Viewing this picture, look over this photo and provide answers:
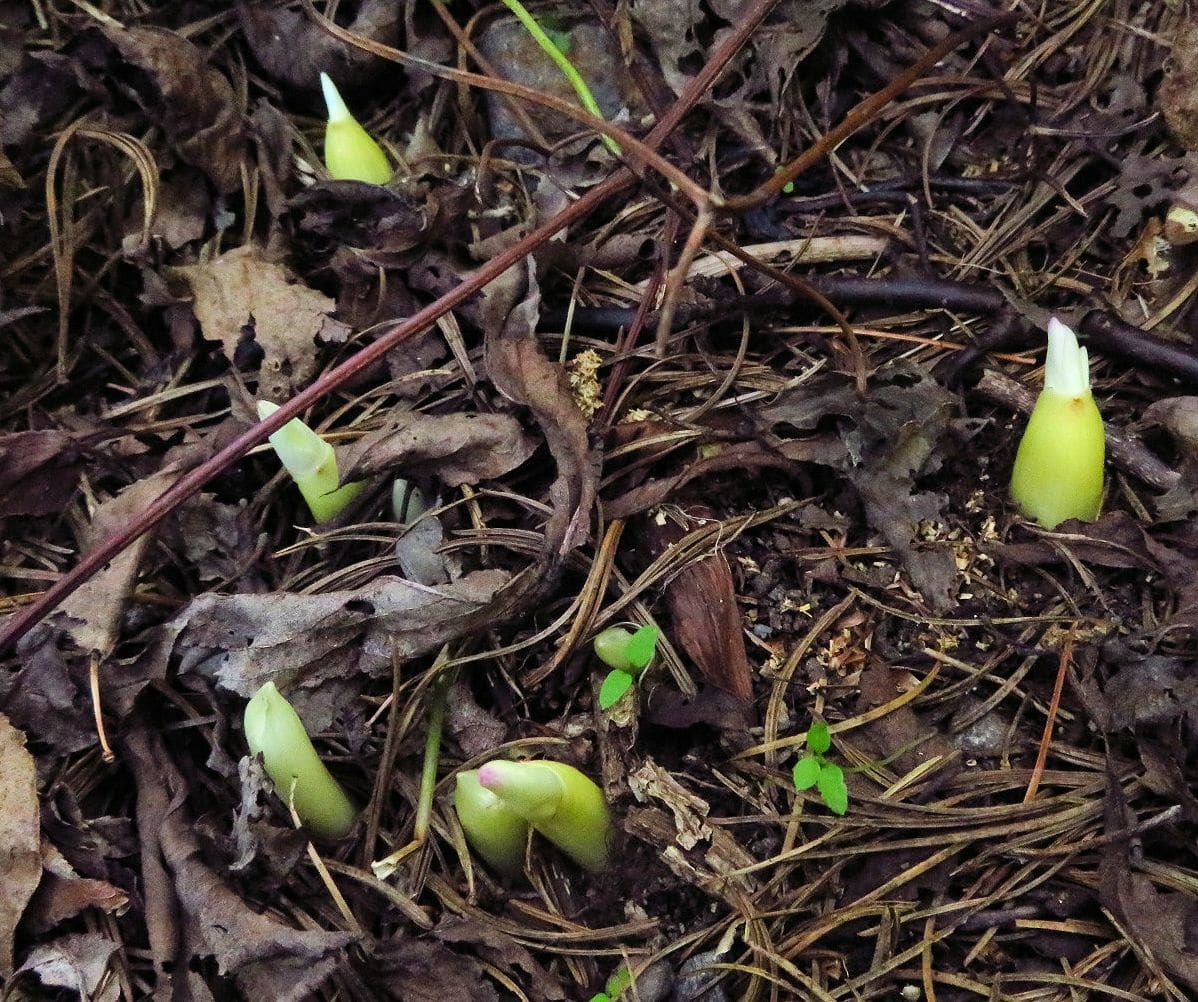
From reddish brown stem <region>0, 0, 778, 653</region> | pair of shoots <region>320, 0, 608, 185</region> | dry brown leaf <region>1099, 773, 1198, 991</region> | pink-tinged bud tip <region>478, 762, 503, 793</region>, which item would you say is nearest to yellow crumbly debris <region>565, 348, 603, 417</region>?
reddish brown stem <region>0, 0, 778, 653</region>

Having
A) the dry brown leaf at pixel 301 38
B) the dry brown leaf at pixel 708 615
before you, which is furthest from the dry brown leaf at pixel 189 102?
the dry brown leaf at pixel 708 615

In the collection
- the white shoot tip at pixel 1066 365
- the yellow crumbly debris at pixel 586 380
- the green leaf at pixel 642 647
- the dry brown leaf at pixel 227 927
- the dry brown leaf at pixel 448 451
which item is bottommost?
the dry brown leaf at pixel 227 927

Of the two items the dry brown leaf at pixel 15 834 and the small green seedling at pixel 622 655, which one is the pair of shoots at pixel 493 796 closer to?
the small green seedling at pixel 622 655

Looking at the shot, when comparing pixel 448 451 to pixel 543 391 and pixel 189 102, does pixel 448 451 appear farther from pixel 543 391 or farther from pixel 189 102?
pixel 189 102

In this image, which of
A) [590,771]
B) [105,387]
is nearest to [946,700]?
[590,771]

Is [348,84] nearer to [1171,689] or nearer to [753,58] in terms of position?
[753,58]

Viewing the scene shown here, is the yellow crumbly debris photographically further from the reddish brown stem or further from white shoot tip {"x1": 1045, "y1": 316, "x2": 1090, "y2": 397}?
white shoot tip {"x1": 1045, "y1": 316, "x2": 1090, "y2": 397}

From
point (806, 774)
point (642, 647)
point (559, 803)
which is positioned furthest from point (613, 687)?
point (806, 774)
